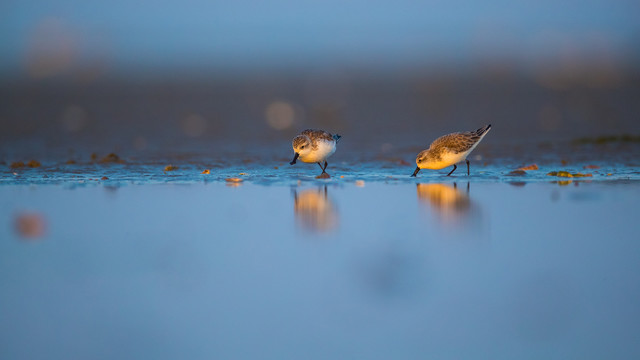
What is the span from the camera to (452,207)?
780 cm

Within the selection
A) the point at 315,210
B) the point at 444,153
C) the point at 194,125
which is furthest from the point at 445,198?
the point at 194,125

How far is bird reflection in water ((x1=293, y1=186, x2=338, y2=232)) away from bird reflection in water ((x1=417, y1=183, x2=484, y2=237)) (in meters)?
0.97

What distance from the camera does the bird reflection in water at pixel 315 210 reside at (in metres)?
6.80

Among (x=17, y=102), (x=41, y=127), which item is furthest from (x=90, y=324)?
(x=17, y=102)

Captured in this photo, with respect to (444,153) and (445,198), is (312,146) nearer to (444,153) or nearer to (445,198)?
(444,153)

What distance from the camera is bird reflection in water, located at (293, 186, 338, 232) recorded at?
6801 mm

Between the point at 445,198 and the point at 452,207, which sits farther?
the point at 445,198

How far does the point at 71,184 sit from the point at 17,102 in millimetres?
17105

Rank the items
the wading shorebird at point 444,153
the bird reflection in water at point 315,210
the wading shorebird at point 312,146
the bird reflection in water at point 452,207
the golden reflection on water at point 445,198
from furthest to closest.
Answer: the wading shorebird at point 312,146 → the wading shorebird at point 444,153 → the golden reflection on water at point 445,198 → the bird reflection in water at point 315,210 → the bird reflection in water at point 452,207

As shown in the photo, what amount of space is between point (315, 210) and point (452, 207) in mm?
1367

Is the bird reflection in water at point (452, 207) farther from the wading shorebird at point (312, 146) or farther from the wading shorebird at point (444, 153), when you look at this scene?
the wading shorebird at point (312, 146)

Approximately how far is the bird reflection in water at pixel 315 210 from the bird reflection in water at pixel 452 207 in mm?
970

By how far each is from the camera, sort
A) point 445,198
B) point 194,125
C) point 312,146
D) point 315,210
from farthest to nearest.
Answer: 1. point 194,125
2. point 312,146
3. point 445,198
4. point 315,210

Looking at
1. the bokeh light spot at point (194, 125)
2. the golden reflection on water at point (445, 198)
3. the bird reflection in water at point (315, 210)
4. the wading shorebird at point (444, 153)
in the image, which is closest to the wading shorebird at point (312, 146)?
the wading shorebird at point (444, 153)
